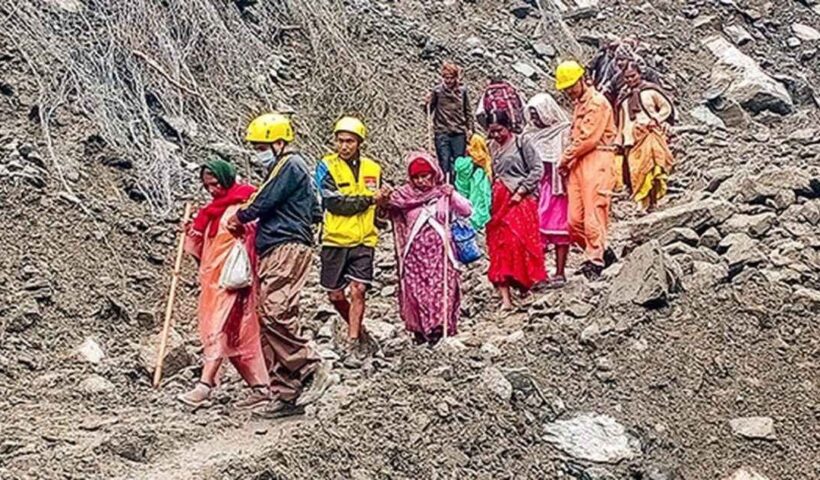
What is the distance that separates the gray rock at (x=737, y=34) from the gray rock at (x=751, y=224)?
1118 cm

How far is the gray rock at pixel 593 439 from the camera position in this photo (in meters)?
5.29

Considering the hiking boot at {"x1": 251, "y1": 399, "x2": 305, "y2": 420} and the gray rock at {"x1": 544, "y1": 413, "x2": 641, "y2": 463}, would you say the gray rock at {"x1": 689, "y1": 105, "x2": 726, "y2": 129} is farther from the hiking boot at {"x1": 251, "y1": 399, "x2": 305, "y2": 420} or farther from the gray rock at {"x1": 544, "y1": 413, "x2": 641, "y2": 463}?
the hiking boot at {"x1": 251, "y1": 399, "x2": 305, "y2": 420}

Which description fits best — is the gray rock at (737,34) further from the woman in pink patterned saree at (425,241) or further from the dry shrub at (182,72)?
the woman in pink patterned saree at (425,241)

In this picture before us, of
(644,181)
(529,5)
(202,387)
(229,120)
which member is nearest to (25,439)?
(202,387)

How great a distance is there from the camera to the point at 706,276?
683 cm

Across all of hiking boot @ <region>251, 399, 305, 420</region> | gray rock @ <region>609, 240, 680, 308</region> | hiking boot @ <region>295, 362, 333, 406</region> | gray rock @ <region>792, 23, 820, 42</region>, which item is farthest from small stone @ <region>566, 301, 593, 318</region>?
gray rock @ <region>792, 23, 820, 42</region>

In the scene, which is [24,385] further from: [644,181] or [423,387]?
[644,181]

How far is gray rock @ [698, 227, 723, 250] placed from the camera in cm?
762

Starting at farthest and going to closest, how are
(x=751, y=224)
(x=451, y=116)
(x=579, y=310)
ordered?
(x=451, y=116)
(x=751, y=224)
(x=579, y=310)

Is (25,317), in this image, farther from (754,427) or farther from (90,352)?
(754,427)

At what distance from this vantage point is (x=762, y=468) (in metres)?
5.38

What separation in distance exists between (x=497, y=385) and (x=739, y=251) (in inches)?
98.4

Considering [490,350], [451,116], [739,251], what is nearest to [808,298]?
[739,251]

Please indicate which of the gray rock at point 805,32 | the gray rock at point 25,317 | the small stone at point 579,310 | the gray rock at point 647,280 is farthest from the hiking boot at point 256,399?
the gray rock at point 805,32
